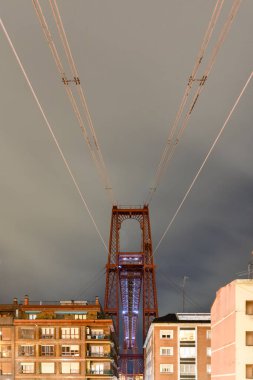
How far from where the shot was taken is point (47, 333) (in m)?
78.1

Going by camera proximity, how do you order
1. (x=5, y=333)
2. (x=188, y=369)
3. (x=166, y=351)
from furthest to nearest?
(x=5, y=333) < (x=166, y=351) < (x=188, y=369)

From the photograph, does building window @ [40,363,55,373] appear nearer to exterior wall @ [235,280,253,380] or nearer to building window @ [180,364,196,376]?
building window @ [180,364,196,376]

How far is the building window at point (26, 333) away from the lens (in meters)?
77.9

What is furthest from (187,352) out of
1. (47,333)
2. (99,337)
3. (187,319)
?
(47,333)

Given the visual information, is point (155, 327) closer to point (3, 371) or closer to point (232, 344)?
point (3, 371)

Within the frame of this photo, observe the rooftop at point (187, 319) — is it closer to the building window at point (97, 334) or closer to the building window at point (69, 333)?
the building window at point (97, 334)

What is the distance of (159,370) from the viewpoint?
229ft

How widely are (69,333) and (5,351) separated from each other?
8.40m

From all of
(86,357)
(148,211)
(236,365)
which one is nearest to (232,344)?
(236,365)

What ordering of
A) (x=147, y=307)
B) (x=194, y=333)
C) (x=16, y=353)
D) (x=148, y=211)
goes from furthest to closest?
(x=148, y=211), (x=147, y=307), (x=16, y=353), (x=194, y=333)

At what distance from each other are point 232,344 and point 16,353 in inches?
1577

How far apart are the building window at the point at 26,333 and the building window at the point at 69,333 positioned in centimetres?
388

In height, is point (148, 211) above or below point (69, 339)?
above

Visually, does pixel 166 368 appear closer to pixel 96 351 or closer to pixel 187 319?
pixel 187 319
